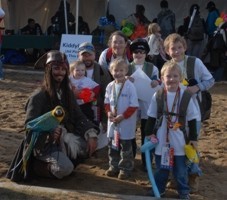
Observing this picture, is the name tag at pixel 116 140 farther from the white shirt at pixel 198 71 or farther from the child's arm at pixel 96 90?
the white shirt at pixel 198 71

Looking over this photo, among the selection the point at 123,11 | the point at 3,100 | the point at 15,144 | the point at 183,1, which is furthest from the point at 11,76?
the point at 15,144

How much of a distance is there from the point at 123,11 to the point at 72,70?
11042 mm

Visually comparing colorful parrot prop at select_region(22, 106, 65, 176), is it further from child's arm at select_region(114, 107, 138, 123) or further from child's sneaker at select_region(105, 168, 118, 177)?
child's sneaker at select_region(105, 168, 118, 177)

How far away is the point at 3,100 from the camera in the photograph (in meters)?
10.2

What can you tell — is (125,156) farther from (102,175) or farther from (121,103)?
(121,103)

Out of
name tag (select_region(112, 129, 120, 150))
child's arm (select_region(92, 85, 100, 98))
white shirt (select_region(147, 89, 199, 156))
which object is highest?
child's arm (select_region(92, 85, 100, 98))

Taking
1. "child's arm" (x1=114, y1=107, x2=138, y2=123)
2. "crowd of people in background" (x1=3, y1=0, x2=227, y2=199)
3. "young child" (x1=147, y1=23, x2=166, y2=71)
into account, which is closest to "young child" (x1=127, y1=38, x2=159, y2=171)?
"crowd of people in background" (x1=3, y1=0, x2=227, y2=199)

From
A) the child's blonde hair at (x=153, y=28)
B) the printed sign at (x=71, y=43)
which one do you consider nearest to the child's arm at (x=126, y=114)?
the child's blonde hair at (x=153, y=28)

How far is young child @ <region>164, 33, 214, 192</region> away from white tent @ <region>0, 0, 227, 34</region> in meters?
10.8

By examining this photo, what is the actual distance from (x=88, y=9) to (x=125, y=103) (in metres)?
12.5

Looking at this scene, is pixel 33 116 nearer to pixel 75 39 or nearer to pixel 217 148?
pixel 217 148

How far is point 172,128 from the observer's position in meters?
4.95

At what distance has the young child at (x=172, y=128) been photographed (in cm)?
494

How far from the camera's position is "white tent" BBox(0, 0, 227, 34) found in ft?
53.6
